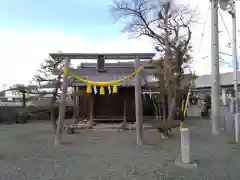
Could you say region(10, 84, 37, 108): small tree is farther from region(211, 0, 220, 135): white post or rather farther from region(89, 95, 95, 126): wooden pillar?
region(211, 0, 220, 135): white post

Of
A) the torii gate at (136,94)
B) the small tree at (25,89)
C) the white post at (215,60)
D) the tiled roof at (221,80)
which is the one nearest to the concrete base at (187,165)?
the torii gate at (136,94)

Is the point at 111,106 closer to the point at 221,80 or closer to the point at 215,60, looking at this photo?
the point at 215,60

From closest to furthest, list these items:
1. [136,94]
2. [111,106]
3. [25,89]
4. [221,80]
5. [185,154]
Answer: [185,154], [136,94], [111,106], [25,89], [221,80]

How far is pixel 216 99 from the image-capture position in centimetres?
1434

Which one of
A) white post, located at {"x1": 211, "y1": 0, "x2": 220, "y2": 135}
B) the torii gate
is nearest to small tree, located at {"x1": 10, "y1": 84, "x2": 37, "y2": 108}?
the torii gate

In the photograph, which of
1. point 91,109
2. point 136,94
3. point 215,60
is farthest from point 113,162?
point 91,109

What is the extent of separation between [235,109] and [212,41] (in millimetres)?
4678

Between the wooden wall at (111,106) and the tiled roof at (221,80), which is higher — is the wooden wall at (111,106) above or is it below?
below

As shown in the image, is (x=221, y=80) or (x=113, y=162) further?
(x=221, y=80)

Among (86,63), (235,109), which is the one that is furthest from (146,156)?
(86,63)

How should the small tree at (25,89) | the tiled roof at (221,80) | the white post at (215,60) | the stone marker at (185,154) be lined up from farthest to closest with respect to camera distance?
the tiled roof at (221,80) < the small tree at (25,89) < the white post at (215,60) < the stone marker at (185,154)

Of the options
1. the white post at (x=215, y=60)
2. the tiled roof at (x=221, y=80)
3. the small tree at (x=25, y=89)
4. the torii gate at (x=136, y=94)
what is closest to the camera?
the torii gate at (x=136, y=94)

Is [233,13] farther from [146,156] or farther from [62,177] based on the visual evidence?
[62,177]

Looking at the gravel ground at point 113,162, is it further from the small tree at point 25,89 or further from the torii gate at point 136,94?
the small tree at point 25,89
